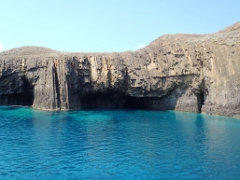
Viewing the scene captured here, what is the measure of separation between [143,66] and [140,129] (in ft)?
66.2

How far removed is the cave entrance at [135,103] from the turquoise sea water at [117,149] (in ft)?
62.0

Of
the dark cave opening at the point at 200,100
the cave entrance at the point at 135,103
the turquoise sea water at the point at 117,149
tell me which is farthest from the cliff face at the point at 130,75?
the turquoise sea water at the point at 117,149

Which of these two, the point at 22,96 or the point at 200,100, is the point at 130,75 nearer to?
the point at 200,100

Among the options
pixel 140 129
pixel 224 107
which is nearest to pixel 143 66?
pixel 224 107

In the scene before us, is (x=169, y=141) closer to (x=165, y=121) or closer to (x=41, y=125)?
(x=165, y=121)

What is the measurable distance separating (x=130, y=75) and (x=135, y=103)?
31.7ft

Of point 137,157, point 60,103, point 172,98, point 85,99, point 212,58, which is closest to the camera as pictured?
point 137,157

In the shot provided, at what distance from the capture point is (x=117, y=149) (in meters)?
23.7

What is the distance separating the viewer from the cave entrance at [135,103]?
185ft

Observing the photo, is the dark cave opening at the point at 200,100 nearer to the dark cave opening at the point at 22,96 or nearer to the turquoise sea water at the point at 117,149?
the turquoise sea water at the point at 117,149

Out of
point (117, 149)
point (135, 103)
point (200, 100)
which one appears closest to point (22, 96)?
point (135, 103)

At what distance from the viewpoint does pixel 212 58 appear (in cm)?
4519

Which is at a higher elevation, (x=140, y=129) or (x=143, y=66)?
(x=143, y=66)

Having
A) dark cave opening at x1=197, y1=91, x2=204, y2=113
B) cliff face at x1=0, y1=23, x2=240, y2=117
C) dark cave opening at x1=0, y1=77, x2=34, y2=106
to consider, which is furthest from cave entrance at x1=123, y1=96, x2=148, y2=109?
dark cave opening at x1=0, y1=77, x2=34, y2=106
